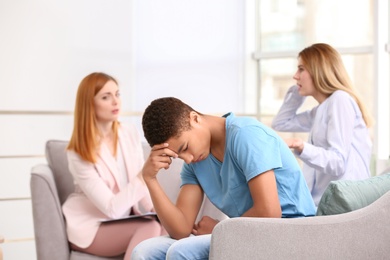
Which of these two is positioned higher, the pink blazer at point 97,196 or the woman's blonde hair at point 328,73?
the woman's blonde hair at point 328,73

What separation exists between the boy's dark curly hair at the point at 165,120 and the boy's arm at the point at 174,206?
15 centimetres

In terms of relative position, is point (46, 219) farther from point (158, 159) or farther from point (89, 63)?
point (89, 63)

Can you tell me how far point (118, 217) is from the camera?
10.4ft

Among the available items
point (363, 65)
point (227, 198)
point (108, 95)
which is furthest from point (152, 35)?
point (227, 198)

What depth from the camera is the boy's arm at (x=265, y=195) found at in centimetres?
204

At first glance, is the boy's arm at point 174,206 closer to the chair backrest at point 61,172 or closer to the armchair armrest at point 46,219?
the armchair armrest at point 46,219

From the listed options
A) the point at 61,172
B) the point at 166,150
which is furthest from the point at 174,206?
the point at 61,172

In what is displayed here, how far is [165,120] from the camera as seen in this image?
2096 mm

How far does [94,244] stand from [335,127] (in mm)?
1166

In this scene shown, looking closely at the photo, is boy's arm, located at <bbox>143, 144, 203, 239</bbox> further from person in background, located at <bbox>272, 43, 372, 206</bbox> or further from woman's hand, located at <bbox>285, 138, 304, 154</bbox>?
person in background, located at <bbox>272, 43, 372, 206</bbox>

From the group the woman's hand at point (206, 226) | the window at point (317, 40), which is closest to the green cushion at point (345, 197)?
the woman's hand at point (206, 226)

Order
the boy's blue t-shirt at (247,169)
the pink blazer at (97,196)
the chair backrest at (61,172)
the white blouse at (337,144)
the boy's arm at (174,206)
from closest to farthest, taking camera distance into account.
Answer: the boy's blue t-shirt at (247,169) < the boy's arm at (174,206) < the white blouse at (337,144) < the pink blazer at (97,196) < the chair backrest at (61,172)

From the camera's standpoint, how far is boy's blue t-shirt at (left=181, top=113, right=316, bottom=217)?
2.08 m

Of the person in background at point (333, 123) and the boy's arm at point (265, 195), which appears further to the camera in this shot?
the person in background at point (333, 123)
